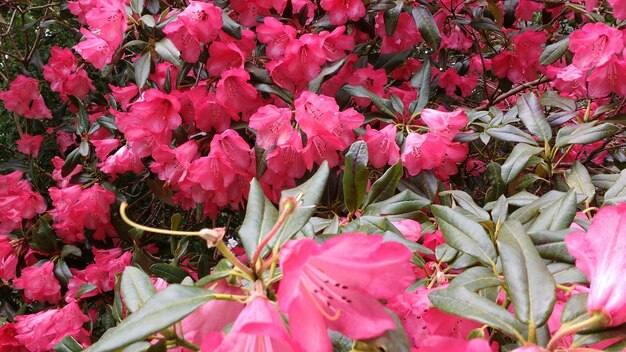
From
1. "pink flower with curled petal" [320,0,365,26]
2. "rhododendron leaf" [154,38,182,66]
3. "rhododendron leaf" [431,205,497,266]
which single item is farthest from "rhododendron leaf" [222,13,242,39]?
"rhododendron leaf" [431,205,497,266]

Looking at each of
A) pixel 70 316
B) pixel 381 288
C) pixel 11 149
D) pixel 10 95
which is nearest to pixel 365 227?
pixel 381 288

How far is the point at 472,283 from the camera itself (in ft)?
2.26

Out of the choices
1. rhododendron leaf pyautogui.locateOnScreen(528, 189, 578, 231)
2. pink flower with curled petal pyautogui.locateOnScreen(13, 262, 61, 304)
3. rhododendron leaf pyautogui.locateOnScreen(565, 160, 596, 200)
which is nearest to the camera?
rhododendron leaf pyautogui.locateOnScreen(528, 189, 578, 231)

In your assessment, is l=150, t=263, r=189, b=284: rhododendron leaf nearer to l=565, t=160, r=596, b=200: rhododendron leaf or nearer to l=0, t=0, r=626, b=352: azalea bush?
l=0, t=0, r=626, b=352: azalea bush

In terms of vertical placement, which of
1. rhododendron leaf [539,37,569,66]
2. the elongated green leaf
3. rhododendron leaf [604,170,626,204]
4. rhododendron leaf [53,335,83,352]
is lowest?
rhododendron leaf [53,335,83,352]

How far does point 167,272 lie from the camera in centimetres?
120

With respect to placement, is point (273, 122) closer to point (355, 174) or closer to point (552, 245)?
point (355, 174)

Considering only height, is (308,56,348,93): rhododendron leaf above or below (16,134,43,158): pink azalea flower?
above

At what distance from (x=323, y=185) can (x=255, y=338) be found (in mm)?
317

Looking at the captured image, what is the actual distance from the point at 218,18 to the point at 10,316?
1.24m

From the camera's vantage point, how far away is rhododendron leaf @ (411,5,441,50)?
58.4 inches

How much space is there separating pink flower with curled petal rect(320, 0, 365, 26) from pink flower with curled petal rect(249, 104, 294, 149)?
339mm

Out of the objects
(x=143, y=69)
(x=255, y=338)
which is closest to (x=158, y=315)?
(x=255, y=338)

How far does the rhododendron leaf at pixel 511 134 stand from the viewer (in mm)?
1312
